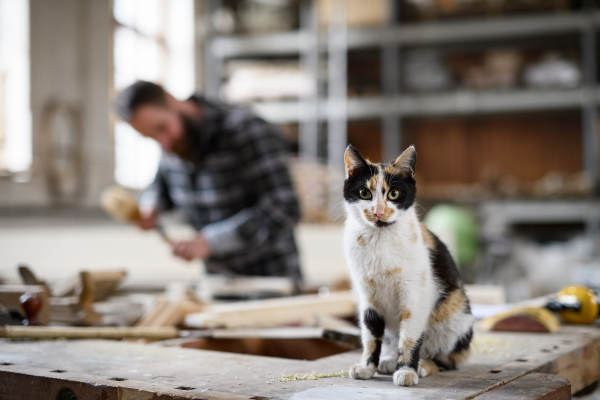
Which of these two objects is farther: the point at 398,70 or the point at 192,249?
the point at 398,70

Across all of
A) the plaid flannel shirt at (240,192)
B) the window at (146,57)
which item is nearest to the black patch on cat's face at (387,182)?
the plaid flannel shirt at (240,192)

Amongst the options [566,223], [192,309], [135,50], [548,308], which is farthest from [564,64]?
[192,309]

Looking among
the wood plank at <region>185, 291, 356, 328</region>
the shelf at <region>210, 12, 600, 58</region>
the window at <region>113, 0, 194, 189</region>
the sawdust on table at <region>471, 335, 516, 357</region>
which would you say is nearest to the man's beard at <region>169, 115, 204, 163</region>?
the wood plank at <region>185, 291, 356, 328</region>

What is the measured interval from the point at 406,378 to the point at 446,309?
0.18 m

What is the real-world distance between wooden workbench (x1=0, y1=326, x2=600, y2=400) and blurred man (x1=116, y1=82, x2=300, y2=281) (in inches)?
48.0

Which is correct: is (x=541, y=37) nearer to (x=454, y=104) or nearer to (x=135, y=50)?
(x=454, y=104)

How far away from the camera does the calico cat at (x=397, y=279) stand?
0.89 metres

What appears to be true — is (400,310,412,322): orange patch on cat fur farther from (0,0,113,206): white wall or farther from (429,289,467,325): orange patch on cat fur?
(0,0,113,206): white wall

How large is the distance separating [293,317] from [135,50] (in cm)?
381

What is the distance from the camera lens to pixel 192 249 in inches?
90.6

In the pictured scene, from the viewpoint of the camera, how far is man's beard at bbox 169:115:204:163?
7.84 feet

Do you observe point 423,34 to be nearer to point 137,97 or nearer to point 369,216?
point 137,97

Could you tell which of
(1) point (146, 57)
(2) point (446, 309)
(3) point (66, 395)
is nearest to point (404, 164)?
(2) point (446, 309)

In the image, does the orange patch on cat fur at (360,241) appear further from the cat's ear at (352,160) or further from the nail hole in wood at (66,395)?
the nail hole in wood at (66,395)
